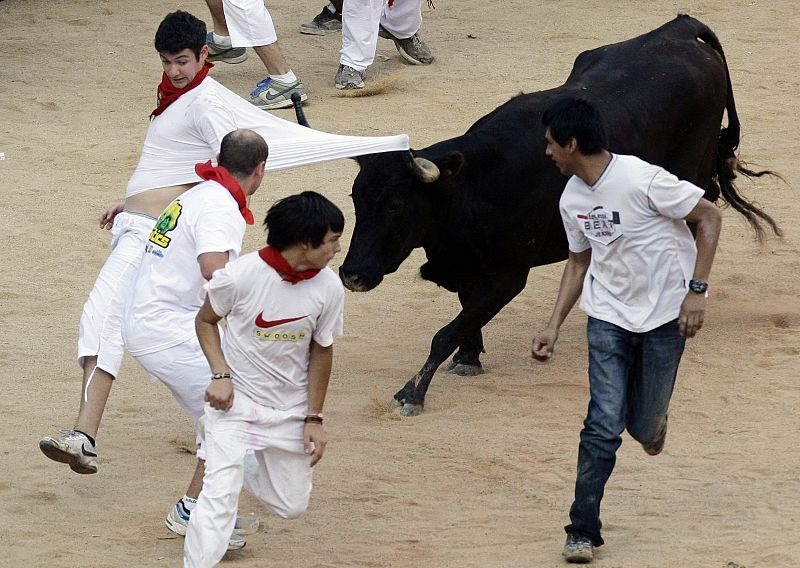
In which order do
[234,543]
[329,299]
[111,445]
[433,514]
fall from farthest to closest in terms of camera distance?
[111,445] → [433,514] → [234,543] → [329,299]

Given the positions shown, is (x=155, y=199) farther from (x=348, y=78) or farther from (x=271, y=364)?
(x=348, y=78)

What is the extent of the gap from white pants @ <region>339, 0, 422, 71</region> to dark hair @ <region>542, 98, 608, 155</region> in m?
7.18

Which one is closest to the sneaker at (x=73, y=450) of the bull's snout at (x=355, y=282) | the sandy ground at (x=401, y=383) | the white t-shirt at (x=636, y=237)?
the sandy ground at (x=401, y=383)

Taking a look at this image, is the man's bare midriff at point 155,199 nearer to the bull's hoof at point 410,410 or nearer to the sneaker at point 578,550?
the bull's hoof at point 410,410

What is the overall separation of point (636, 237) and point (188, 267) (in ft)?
5.60

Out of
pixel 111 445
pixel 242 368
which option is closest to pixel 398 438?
pixel 111 445

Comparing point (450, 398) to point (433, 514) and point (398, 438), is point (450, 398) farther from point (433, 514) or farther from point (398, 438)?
point (433, 514)

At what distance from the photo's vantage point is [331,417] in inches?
281

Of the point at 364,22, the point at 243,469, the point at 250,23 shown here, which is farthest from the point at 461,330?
the point at 364,22

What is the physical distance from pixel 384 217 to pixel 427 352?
1.18 metres

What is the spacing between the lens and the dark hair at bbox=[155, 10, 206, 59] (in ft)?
19.3

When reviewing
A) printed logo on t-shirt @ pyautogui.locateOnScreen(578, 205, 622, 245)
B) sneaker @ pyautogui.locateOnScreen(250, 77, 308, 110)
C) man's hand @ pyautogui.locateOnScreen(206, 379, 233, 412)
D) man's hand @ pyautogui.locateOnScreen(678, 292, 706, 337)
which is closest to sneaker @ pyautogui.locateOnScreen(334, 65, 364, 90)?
sneaker @ pyautogui.locateOnScreen(250, 77, 308, 110)

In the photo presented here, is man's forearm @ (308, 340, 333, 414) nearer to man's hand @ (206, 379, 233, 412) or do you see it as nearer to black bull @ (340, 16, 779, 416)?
man's hand @ (206, 379, 233, 412)

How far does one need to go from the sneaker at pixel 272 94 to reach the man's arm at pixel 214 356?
22.6 ft
